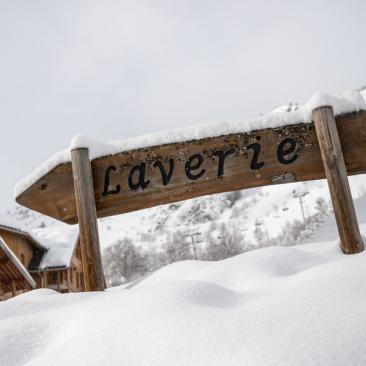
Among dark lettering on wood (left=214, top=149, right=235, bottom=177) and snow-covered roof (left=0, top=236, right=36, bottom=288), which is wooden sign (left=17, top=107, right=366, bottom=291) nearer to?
dark lettering on wood (left=214, top=149, right=235, bottom=177)

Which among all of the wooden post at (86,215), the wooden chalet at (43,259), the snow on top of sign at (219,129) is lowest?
the wooden post at (86,215)

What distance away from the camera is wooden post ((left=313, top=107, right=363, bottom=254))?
2.56 m

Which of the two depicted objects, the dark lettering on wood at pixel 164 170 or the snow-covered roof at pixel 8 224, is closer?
the dark lettering on wood at pixel 164 170

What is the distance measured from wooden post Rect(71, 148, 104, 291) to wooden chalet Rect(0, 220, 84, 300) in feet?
39.1

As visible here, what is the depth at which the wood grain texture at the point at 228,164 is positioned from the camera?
9.53 ft

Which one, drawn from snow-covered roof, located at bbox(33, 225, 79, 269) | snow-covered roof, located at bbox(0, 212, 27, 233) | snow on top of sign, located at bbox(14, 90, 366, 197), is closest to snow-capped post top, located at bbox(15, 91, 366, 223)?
→ snow on top of sign, located at bbox(14, 90, 366, 197)

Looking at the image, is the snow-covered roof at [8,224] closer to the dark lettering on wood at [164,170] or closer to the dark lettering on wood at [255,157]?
the dark lettering on wood at [164,170]

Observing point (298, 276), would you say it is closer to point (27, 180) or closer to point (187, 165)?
point (187, 165)

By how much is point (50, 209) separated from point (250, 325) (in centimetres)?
218

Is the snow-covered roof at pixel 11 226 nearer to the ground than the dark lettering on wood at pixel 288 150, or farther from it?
farther from it

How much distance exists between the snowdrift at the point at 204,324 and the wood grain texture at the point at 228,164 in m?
0.93

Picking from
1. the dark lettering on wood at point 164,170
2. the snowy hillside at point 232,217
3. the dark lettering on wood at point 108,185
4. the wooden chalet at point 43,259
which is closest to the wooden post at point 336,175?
the dark lettering on wood at point 164,170

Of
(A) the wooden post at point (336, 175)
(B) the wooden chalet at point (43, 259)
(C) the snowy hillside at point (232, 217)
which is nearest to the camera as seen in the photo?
(A) the wooden post at point (336, 175)

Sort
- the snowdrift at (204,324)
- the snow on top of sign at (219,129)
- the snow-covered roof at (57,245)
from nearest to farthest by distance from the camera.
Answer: the snowdrift at (204,324) → the snow on top of sign at (219,129) → the snow-covered roof at (57,245)
